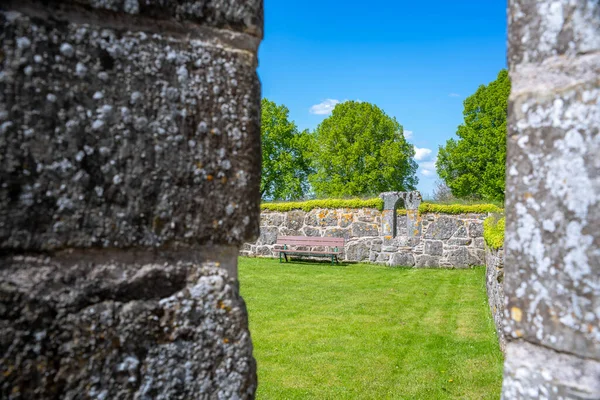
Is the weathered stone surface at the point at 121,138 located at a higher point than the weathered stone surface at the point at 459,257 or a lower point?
higher

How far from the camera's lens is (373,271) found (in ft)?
39.7

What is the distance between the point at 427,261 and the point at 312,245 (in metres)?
3.19

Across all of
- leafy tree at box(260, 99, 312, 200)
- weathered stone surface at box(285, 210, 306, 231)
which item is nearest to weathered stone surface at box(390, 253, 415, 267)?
weathered stone surface at box(285, 210, 306, 231)

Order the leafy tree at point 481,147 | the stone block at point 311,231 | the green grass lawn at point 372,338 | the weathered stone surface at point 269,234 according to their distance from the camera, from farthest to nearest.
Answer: the leafy tree at point 481,147 → the weathered stone surface at point 269,234 → the stone block at point 311,231 → the green grass lawn at point 372,338

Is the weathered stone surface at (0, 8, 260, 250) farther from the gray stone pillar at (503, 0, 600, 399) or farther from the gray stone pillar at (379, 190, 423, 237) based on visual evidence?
the gray stone pillar at (379, 190, 423, 237)

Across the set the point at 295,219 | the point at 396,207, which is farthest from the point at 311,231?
the point at 396,207

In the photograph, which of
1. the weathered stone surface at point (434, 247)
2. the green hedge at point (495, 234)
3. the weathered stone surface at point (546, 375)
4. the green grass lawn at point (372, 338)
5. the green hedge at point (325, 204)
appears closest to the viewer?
Result: the weathered stone surface at point (546, 375)

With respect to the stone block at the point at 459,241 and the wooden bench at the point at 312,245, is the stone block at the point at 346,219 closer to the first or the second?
the wooden bench at the point at 312,245

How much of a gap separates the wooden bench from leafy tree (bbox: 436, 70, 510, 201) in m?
13.0

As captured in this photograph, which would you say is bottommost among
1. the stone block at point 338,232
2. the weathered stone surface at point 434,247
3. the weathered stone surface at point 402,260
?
the weathered stone surface at point 402,260

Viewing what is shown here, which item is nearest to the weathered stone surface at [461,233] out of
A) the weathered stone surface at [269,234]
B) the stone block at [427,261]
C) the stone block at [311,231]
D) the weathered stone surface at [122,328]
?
the stone block at [427,261]

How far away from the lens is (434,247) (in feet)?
41.3

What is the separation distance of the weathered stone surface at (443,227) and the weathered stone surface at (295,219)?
3930 mm

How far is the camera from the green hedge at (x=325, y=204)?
13375 millimetres
